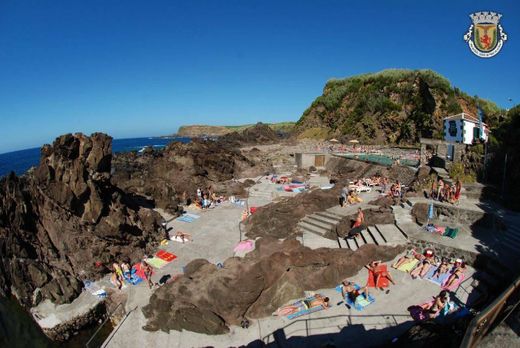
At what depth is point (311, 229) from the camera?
1898 cm

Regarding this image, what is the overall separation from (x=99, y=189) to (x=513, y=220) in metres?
22.0

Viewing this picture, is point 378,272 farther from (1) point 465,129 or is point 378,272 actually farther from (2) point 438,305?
(1) point 465,129

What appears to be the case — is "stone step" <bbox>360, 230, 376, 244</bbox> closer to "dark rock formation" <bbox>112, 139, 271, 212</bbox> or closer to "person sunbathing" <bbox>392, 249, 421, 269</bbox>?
"person sunbathing" <bbox>392, 249, 421, 269</bbox>

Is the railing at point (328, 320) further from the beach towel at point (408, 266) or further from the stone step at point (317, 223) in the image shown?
the stone step at point (317, 223)

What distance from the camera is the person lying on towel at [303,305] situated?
11656 millimetres

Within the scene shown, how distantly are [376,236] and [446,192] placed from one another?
19.8 feet

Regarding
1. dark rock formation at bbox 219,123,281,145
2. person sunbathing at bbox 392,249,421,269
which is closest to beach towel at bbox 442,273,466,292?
person sunbathing at bbox 392,249,421,269

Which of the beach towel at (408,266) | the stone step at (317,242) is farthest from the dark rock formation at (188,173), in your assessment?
the beach towel at (408,266)

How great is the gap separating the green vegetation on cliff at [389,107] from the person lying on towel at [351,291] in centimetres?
3532

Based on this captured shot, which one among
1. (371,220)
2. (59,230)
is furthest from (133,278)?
(371,220)

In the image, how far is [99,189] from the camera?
1822 centimetres

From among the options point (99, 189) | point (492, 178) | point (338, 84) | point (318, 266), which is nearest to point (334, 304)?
point (318, 266)

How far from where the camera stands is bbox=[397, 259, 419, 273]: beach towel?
13.7 m

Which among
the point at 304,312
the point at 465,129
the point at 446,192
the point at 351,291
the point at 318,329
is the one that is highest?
the point at 465,129
